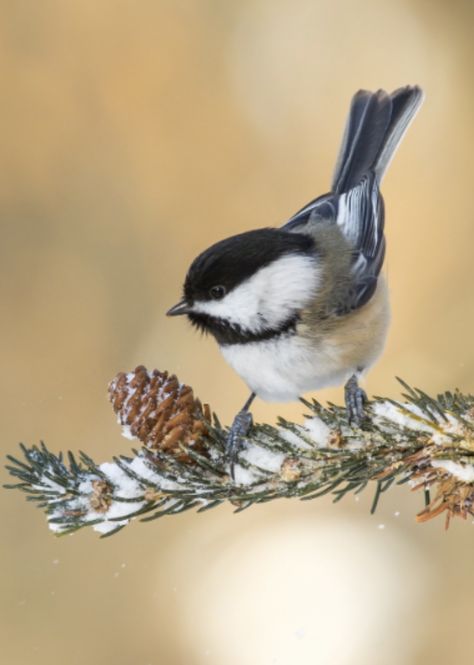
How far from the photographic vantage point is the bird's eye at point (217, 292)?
0.98 m

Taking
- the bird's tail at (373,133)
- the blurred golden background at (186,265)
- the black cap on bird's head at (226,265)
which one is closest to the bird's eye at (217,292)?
the black cap on bird's head at (226,265)

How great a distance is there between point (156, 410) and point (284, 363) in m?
0.27

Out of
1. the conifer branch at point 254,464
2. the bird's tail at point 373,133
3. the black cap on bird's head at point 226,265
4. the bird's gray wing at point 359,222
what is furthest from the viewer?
the bird's tail at point 373,133

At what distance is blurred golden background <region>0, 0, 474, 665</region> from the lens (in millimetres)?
1468

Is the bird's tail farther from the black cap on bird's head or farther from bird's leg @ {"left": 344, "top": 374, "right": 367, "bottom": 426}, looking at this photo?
bird's leg @ {"left": 344, "top": 374, "right": 367, "bottom": 426}

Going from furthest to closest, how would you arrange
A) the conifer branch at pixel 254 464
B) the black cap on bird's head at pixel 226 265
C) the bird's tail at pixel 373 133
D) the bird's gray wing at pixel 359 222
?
the bird's tail at pixel 373 133, the bird's gray wing at pixel 359 222, the black cap on bird's head at pixel 226 265, the conifer branch at pixel 254 464

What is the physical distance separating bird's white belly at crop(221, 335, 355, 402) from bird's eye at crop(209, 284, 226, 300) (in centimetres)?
7

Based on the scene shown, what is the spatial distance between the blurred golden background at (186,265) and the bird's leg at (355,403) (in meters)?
Answer: 0.72

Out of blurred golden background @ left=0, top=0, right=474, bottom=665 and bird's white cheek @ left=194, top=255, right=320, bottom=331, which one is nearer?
bird's white cheek @ left=194, top=255, right=320, bottom=331

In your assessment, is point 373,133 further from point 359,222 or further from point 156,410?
point 156,410

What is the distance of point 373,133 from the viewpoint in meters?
1.44

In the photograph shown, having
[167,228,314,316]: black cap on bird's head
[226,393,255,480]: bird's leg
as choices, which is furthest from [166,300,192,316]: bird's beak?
[226,393,255,480]: bird's leg

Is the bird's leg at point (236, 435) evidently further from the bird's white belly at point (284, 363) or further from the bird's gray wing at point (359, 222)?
the bird's gray wing at point (359, 222)

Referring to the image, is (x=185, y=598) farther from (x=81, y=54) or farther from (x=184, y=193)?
(x=81, y=54)
